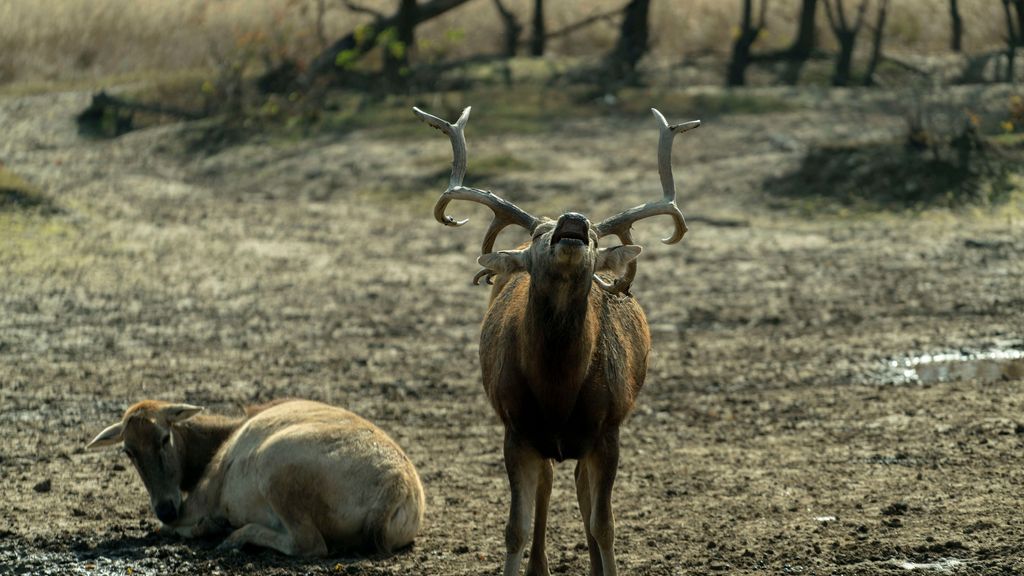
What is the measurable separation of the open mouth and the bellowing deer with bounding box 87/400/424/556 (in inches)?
100

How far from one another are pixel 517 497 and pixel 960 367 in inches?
267

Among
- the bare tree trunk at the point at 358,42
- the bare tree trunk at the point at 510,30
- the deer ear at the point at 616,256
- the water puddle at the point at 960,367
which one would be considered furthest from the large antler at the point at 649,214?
the bare tree trunk at the point at 510,30

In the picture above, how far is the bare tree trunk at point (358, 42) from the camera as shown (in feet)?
95.0

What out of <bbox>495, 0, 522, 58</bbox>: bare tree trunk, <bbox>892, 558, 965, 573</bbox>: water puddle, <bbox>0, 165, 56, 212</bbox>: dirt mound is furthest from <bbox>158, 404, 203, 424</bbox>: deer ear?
<bbox>495, 0, 522, 58</bbox>: bare tree trunk

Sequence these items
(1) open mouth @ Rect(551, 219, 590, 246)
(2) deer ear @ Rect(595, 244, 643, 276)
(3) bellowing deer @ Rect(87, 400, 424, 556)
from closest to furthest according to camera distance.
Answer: (1) open mouth @ Rect(551, 219, 590, 246)
(2) deer ear @ Rect(595, 244, 643, 276)
(3) bellowing deer @ Rect(87, 400, 424, 556)

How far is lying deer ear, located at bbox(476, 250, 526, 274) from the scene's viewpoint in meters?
7.78

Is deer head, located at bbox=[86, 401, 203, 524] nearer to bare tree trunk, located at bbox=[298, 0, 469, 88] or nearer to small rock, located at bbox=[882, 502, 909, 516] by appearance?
small rock, located at bbox=[882, 502, 909, 516]

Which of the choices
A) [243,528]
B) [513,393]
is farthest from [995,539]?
[243,528]

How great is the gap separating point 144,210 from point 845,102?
39.5 ft

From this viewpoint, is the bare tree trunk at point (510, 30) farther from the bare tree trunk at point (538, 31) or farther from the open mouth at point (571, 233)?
the open mouth at point (571, 233)

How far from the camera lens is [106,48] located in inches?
1283

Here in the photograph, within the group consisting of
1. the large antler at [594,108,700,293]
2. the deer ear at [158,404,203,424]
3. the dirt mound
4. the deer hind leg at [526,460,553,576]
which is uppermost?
the large antler at [594,108,700,293]

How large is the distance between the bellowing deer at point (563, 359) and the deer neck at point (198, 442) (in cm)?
263

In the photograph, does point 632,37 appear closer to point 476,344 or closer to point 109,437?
point 476,344
